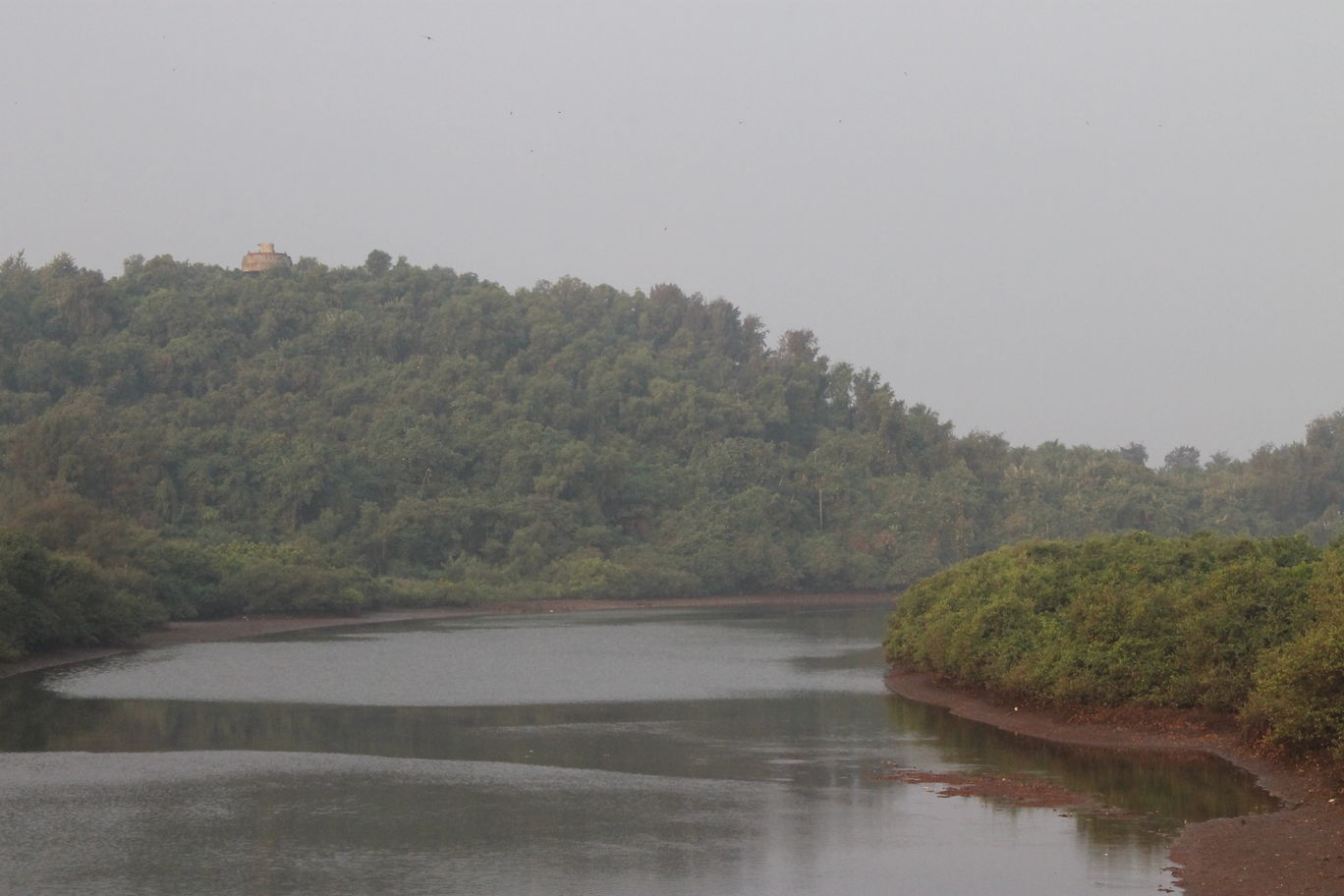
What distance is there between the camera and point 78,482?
72250mm

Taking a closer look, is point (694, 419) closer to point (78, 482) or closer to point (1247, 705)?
point (78, 482)

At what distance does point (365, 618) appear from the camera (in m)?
73.5

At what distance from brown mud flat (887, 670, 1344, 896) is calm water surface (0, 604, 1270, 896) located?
1.83 ft

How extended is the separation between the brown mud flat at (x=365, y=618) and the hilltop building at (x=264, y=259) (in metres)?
54.6

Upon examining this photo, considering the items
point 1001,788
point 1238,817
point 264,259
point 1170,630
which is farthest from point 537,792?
point 264,259

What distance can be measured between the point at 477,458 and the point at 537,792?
8245cm

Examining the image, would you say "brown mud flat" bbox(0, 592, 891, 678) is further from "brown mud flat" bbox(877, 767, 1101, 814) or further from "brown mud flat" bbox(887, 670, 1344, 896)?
"brown mud flat" bbox(887, 670, 1344, 896)

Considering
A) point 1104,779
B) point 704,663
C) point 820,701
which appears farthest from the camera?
point 704,663

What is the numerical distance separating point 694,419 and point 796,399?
16.9 metres

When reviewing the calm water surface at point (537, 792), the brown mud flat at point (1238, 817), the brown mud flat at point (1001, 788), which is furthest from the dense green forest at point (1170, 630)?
the brown mud flat at point (1001, 788)

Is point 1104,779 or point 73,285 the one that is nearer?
point 1104,779

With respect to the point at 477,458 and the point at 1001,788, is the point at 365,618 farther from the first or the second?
the point at 1001,788

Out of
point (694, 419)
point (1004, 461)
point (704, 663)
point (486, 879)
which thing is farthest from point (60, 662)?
point (1004, 461)

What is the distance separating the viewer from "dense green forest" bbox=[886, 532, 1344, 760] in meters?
21.2
